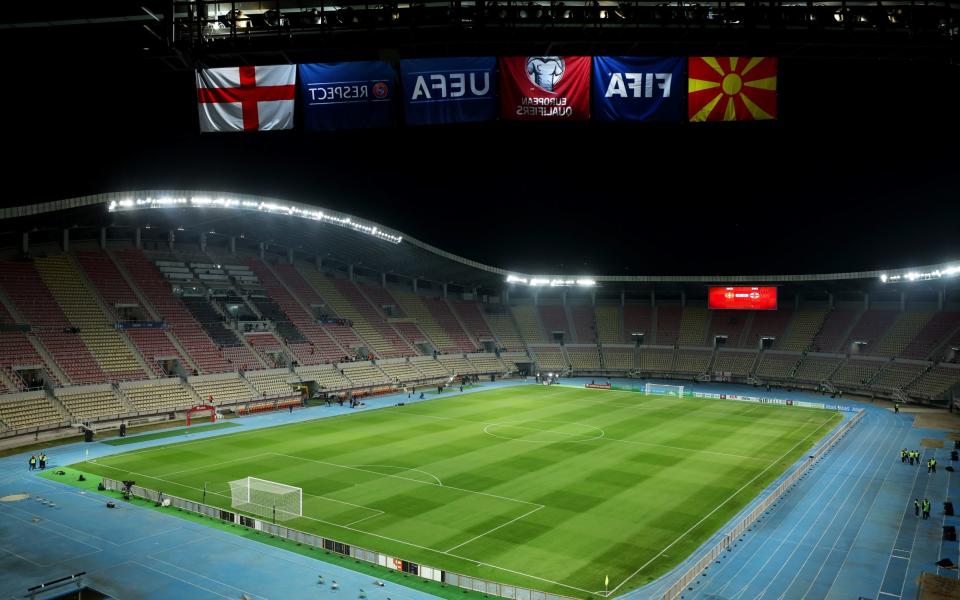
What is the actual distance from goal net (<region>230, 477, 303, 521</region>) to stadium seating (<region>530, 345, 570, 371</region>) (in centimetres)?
5393

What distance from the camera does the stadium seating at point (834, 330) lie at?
219 feet

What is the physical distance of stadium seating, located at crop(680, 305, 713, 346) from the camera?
75.2 meters

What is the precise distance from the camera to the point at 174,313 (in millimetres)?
48875

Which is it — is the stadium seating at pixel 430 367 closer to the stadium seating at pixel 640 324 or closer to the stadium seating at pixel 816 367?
the stadium seating at pixel 640 324

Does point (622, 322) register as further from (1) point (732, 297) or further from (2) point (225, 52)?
(2) point (225, 52)

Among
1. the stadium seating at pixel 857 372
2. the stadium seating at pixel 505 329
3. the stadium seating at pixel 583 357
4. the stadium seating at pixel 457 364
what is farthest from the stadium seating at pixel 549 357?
the stadium seating at pixel 857 372

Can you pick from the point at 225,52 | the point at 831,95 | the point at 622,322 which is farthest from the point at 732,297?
the point at 225,52

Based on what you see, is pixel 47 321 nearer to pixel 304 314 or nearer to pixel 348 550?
pixel 304 314

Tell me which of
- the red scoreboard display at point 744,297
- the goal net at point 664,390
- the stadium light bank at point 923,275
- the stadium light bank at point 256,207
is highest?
the stadium light bank at point 256,207

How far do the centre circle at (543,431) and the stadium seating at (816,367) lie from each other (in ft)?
115

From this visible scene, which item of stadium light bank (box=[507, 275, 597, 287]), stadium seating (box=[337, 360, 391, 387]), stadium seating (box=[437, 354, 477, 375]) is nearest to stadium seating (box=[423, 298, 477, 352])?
stadium seating (box=[437, 354, 477, 375])

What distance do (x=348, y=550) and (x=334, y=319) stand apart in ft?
146

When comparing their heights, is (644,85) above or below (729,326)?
above

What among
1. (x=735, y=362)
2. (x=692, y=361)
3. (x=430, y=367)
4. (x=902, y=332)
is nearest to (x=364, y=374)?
(x=430, y=367)
